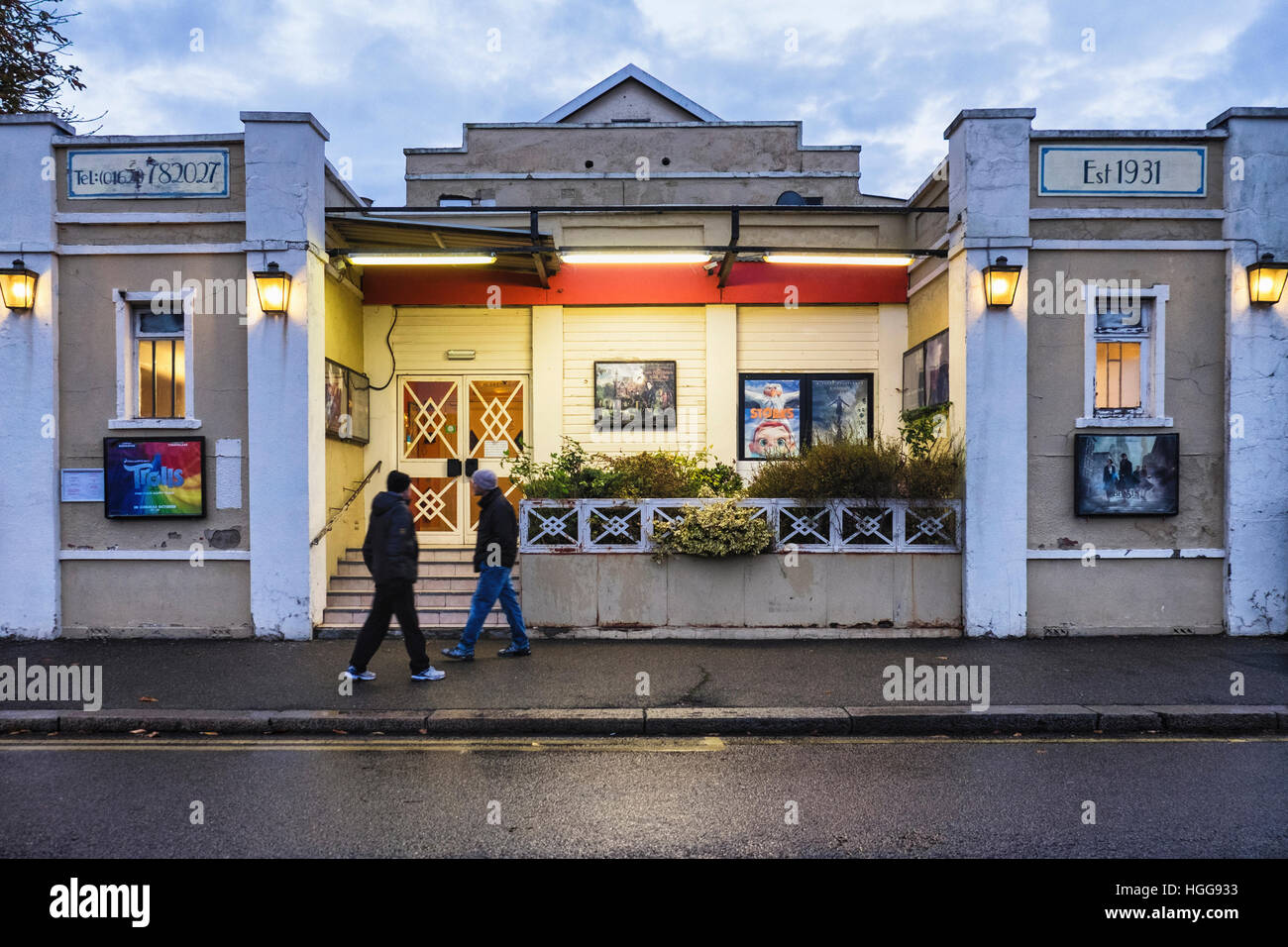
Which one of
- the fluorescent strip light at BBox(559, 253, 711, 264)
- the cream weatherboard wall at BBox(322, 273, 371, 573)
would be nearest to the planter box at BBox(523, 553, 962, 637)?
the cream weatherboard wall at BBox(322, 273, 371, 573)

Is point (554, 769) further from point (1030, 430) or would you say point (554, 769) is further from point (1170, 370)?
point (1170, 370)

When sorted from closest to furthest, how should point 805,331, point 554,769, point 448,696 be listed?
1. point 554,769
2. point 448,696
3. point 805,331

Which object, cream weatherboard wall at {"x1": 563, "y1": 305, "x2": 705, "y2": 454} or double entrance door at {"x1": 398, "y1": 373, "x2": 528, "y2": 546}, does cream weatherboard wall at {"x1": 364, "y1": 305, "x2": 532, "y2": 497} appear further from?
cream weatherboard wall at {"x1": 563, "y1": 305, "x2": 705, "y2": 454}

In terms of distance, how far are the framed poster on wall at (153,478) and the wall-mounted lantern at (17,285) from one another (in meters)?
1.75

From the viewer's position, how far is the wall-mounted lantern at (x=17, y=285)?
30.8 ft

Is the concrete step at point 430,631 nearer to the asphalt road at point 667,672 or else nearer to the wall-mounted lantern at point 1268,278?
the asphalt road at point 667,672

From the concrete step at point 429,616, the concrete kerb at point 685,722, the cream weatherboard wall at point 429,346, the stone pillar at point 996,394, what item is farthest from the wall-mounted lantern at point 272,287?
the stone pillar at point 996,394

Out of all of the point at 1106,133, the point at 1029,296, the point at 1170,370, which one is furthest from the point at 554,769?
the point at 1106,133

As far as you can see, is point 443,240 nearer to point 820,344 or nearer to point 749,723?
point 820,344

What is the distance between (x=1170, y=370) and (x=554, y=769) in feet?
27.4

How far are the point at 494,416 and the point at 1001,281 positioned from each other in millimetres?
6963

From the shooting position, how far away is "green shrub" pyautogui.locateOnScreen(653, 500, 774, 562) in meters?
9.47

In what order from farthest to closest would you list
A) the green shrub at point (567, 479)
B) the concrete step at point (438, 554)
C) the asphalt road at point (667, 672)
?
the concrete step at point (438, 554)
the green shrub at point (567, 479)
the asphalt road at point (667, 672)

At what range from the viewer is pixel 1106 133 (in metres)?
9.67
